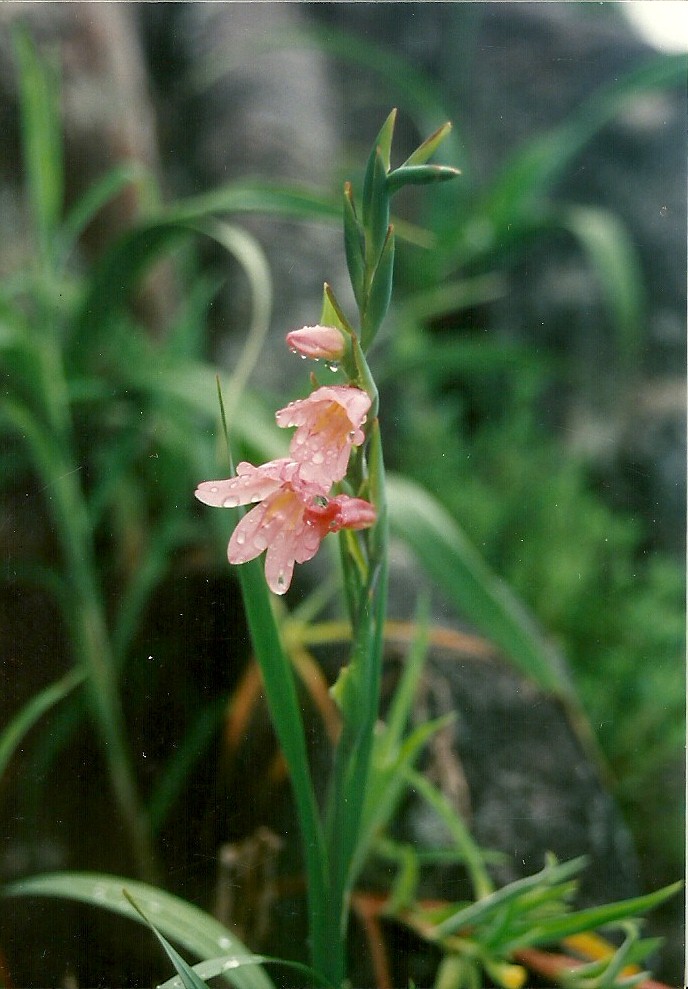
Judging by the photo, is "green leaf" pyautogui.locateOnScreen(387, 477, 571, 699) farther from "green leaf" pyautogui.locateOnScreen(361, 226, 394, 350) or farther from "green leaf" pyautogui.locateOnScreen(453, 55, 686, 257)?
"green leaf" pyautogui.locateOnScreen(453, 55, 686, 257)

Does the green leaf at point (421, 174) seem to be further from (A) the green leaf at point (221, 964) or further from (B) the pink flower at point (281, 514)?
(A) the green leaf at point (221, 964)

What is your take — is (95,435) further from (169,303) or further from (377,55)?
(377,55)

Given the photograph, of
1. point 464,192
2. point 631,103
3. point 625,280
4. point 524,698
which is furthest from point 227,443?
point 631,103

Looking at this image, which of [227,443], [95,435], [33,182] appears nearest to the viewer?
[227,443]

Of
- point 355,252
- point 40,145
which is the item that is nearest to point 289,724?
point 355,252

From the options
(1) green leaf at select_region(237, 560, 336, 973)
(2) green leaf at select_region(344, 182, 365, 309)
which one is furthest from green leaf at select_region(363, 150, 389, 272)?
(1) green leaf at select_region(237, 560, 336, 973)

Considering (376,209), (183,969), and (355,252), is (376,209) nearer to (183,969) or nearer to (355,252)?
(355,252)
